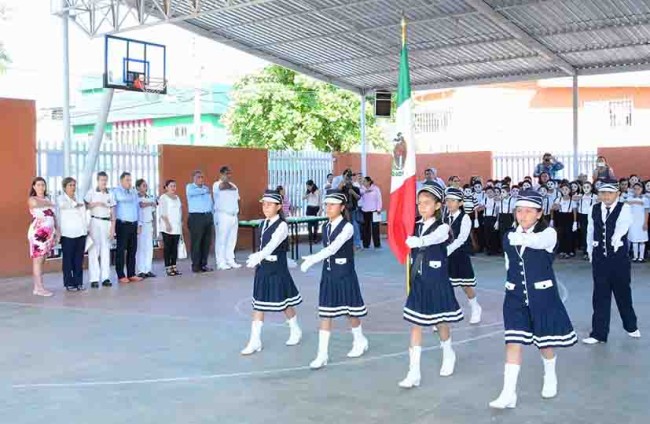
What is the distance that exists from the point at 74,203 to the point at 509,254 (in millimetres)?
8174

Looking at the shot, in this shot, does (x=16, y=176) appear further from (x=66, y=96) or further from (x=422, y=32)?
(x=422, y=32)

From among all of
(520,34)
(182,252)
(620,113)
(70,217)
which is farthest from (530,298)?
(620,113)

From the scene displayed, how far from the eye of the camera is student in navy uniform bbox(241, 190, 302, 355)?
7.57m

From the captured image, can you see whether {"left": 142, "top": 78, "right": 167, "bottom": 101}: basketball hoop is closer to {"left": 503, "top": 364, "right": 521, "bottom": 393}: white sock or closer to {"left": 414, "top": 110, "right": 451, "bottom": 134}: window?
{"left": 503, "top": 364, "right": 521, "bottom": 393}: white sock

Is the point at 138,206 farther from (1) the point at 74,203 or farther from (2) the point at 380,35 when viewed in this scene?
(2) the point at 380,35

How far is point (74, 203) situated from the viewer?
12211 millimetres

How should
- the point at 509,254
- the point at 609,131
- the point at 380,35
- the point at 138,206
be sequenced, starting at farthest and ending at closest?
the point at 609,131 < the point at 380,35 < the point at 138,206 < the point at 509,254

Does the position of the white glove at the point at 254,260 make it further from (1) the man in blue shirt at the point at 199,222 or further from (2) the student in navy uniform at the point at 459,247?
(1) the man in blue shirt at the point at 199,222

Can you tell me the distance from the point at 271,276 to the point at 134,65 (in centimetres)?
1011

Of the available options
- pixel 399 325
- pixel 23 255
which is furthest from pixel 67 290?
pixel 399 325

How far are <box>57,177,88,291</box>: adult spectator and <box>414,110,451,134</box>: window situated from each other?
953 inches

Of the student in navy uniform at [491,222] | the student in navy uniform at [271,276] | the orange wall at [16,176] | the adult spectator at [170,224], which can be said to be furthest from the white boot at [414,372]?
the student in navy uniform at [491,222]

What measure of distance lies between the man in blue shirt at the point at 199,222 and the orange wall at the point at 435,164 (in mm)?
8160

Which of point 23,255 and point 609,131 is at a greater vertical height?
point 609,131
